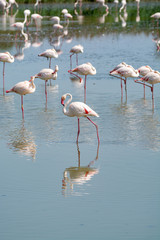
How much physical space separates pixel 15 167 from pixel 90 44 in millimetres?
16668

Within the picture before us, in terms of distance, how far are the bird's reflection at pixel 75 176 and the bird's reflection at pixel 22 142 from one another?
912 mm

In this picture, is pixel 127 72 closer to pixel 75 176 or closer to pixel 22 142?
pixel 22 142

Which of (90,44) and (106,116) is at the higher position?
(90,44)

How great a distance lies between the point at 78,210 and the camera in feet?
20.0

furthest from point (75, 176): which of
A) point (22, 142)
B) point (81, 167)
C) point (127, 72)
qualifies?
point (127, 72)

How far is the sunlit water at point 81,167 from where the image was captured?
575 cm

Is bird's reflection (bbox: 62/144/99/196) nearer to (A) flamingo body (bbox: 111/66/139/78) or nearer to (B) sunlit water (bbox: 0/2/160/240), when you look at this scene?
(B) sunlit water (bbox: 0/2/160/240)

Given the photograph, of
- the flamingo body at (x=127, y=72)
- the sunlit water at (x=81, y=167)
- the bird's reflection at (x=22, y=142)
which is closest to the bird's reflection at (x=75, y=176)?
the sunlit water at (x=81, y=167)

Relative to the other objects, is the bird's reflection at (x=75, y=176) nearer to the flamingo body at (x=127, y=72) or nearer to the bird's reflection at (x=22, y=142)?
the bird's reflection at (x=22, y=142)

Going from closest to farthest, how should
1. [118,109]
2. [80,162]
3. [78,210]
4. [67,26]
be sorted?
1. [78,210]
2. [80,162]
3. [118,109]
4. [67,26]

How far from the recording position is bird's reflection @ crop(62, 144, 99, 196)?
6.76m

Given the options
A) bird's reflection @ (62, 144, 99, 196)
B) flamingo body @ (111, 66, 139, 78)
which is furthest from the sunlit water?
flamingo body @ (111, 66, 139, 78)

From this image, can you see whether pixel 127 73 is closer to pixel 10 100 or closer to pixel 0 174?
pixel 10 100

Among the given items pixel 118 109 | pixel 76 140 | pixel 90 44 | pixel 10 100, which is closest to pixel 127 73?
pixel 118 109
